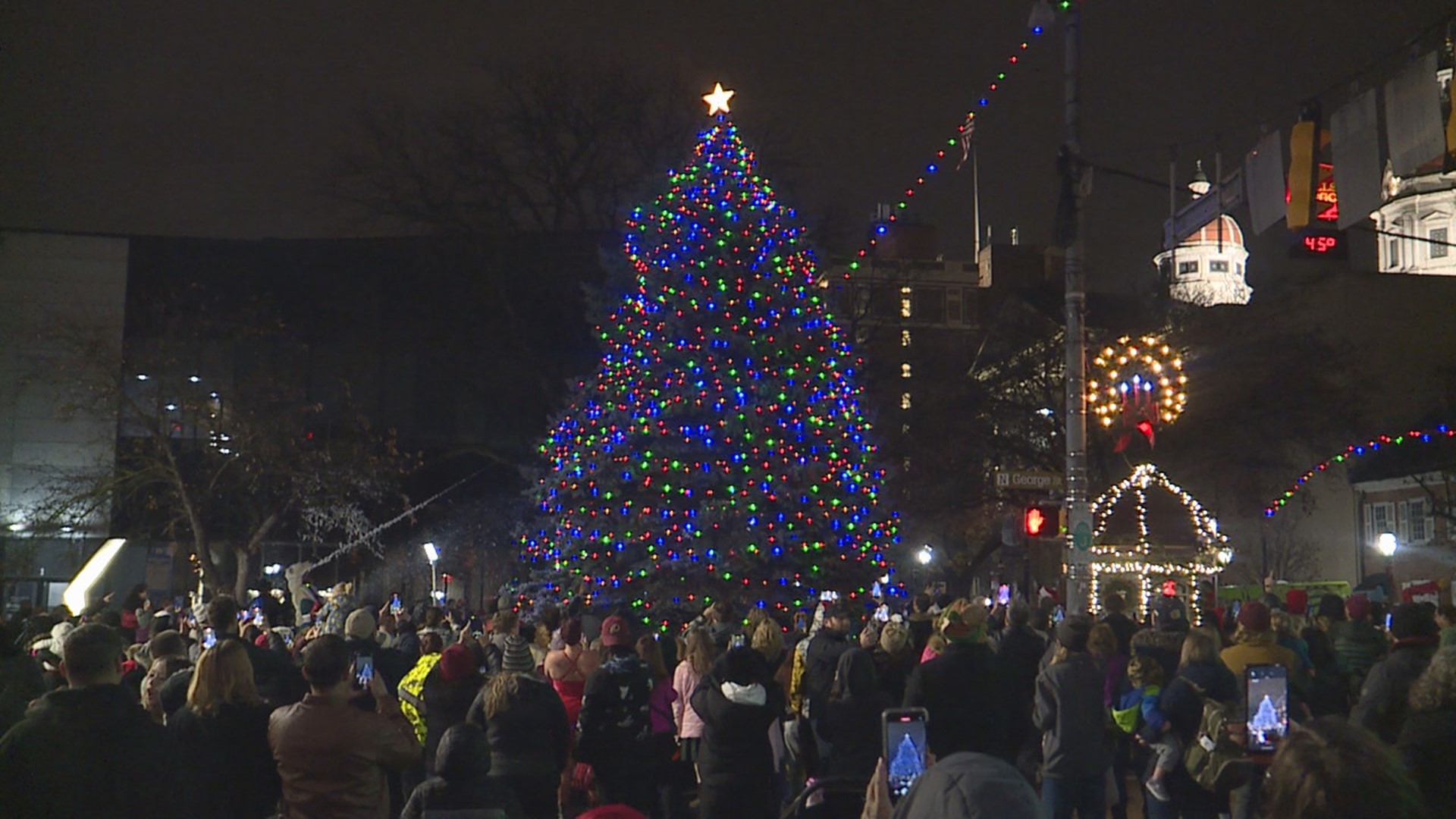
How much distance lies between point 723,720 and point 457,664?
1781mm

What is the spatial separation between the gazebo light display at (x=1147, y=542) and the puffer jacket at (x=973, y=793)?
24.4 meters

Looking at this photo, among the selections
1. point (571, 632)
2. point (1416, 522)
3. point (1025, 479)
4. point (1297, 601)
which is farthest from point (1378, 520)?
point (571, 632)

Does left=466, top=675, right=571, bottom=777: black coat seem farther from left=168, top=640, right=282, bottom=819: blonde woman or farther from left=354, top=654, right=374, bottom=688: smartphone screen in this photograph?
left=168, top=640, right=282, bottom=819: blonde woman

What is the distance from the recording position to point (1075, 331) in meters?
15.7

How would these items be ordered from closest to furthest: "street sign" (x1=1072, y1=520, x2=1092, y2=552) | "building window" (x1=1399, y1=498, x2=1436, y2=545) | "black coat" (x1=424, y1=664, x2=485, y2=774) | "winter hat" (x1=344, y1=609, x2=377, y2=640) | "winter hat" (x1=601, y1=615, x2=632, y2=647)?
"black coat" (x1=424, y1=664, x2=485, y2=774) → "winter hat" (x1=601, y1=615, x2=632, y2=647) → "winter hat" (x1=344, y1=609, x2=377, y2=640) → "street sign" (x1=1072, y1=520, x2=1092, y2=552) → "building window" (x1=1399, y1=498, x2=1436, y2=545)

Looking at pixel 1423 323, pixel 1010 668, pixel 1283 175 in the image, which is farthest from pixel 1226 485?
pixel 1010 668

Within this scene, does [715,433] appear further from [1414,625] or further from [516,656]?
[1414,625]

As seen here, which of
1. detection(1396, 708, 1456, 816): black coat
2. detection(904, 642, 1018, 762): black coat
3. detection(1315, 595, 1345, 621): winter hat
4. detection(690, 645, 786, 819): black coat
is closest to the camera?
detection(1396, 708, 1456, 816): black coat

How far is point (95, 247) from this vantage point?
1608 inches

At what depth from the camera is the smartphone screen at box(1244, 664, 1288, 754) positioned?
785 centimetres

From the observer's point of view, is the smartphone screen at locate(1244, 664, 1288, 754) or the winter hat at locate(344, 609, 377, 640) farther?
the winter hat at locate(344, 609, 377, 640)

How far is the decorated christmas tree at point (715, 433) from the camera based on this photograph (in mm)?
21938

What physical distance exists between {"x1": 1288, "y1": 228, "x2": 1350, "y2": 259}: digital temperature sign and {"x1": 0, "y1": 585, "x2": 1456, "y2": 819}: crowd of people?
140 inches

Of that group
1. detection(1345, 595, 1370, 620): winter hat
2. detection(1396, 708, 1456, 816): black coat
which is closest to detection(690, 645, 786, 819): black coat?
detection(1396, 708, 1456, 816): black coat
